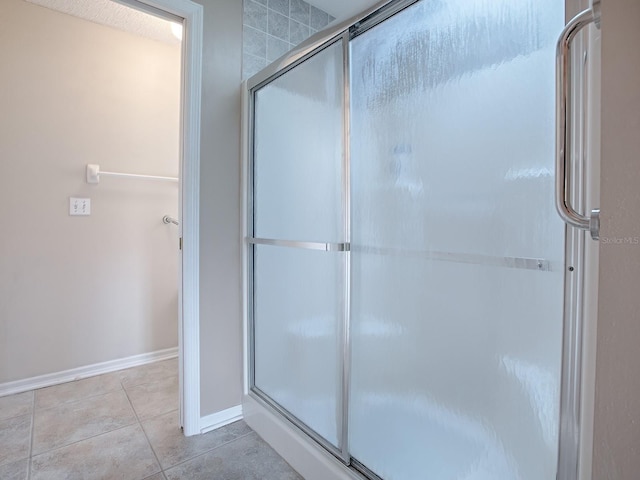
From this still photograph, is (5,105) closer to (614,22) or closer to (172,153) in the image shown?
(172,153)

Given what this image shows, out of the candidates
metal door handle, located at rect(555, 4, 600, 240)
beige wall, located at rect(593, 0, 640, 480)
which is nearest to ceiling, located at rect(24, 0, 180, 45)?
metal door handle, located at rect(555, 4, 600, 240)

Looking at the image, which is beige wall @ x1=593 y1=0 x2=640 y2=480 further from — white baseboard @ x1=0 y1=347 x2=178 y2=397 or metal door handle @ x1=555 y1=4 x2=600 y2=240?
white baseboard @ x1=0 y1=347 x2=178 y2=397

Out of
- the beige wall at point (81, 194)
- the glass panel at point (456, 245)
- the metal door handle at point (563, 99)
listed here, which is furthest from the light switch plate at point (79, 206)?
the metal door handle at point (563, 99)

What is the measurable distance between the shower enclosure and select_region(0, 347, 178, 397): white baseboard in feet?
4.82

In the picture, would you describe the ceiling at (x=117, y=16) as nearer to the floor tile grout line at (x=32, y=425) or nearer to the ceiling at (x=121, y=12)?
the ceiling at (x=121, y=12)

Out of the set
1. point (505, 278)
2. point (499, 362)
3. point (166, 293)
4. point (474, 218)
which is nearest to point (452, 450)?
point (499, 362)

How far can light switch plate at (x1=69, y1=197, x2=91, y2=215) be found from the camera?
85.6 inches

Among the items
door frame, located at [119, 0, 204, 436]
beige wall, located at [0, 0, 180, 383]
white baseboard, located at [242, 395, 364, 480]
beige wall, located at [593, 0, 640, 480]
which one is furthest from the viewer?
beige wall, located at [0, 0, 180, 383]

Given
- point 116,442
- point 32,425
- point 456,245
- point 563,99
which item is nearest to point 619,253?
point 563,99

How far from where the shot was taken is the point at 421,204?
994mm

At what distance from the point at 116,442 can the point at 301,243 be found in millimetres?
1277

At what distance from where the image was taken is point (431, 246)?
3.20 feet

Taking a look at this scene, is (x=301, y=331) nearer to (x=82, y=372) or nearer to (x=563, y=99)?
(x=563, y=99)

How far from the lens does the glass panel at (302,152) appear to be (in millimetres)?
1272
